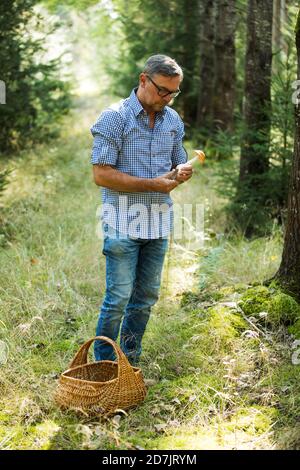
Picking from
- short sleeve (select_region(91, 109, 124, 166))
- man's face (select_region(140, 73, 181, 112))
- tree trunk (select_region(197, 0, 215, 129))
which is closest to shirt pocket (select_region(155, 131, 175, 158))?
man's face (select_region(140, 73, 181, 112))

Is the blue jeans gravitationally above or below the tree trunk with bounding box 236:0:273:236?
below

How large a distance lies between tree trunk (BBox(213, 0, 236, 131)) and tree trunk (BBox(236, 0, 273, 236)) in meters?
2.52

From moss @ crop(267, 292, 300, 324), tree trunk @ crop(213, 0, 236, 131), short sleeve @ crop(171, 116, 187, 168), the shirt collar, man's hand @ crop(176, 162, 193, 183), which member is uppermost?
tree trunk @ crop(213, 0, 236, 131)

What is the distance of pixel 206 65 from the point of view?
12.2m

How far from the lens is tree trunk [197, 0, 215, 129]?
1162cm

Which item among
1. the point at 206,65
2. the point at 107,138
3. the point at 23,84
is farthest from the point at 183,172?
the point at 206,65

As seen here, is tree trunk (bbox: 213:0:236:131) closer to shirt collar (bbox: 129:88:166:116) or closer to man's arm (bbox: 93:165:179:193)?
shirt collar (bbox: 129:88:166:116)

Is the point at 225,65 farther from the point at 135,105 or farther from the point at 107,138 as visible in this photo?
the point at 107,138

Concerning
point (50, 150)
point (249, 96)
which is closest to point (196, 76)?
point (50, 150)

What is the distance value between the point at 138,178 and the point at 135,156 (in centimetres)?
18

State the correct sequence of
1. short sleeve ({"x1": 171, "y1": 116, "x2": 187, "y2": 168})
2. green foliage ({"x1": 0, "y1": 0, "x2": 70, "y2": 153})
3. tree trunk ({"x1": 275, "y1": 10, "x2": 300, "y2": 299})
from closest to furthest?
1. short sleeve ({"x1": 171, "y1": 116, "x2": 187, "y2": 168})
2. tree trunk ({"x1": 275, "y1": 10, "x2": 300, "y2": 299})
3. green foliage ({"x1": 0, "y1": 0, "x2": 70, "y2": 153})

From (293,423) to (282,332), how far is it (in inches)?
42.2

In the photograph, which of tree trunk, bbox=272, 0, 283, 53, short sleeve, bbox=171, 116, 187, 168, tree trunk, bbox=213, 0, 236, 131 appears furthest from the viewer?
tree trunk, bbox=272, 0, 283, 53
